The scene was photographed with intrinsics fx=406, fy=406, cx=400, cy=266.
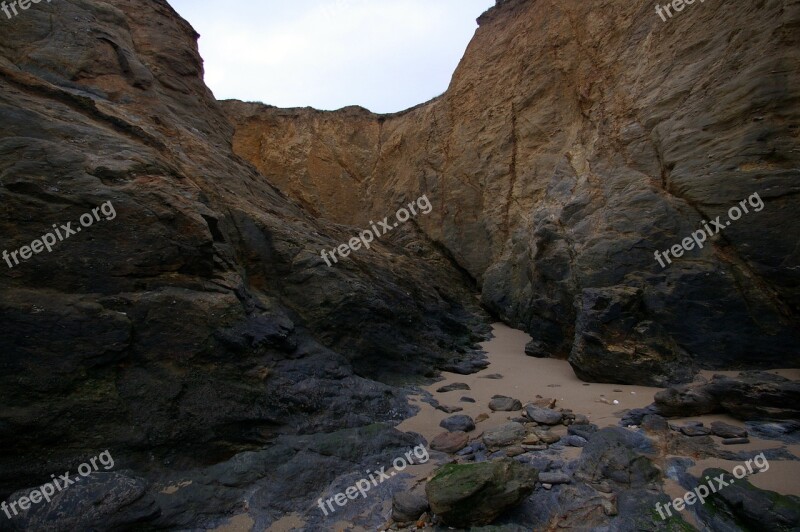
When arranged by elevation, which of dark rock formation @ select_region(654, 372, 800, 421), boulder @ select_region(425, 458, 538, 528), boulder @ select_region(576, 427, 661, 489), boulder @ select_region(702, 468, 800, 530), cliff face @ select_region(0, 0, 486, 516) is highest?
cliff face @ select_region(0, 0, 486, 516)

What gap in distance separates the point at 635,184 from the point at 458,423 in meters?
5.63

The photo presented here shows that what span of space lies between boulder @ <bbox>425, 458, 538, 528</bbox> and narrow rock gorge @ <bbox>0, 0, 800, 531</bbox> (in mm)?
20

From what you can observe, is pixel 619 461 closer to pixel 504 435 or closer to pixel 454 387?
pixel 504 435

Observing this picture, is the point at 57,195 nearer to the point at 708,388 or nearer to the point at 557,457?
the point at 557,457

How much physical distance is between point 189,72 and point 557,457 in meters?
13.0

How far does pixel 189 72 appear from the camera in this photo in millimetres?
11508

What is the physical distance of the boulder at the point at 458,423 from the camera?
4734 millimetres

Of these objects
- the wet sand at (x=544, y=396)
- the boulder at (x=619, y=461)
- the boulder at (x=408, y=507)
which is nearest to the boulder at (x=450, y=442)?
the wet sand at (x=544, y=396)

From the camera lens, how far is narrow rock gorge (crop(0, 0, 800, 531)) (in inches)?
137

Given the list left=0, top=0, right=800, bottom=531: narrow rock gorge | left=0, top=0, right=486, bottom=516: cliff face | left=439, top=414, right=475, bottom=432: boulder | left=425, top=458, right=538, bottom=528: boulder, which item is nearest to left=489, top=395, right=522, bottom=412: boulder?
left=0, top=0, right=800, bottom=531: narrow rock gorge

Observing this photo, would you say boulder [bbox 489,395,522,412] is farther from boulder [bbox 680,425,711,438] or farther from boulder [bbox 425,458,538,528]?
boulder [bbox 425,458,538,528]

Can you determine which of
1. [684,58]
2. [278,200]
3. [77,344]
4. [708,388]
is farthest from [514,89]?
[77,344]

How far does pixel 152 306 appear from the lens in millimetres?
4438

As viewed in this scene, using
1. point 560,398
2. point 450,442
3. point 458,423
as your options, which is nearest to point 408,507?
point 450,442
